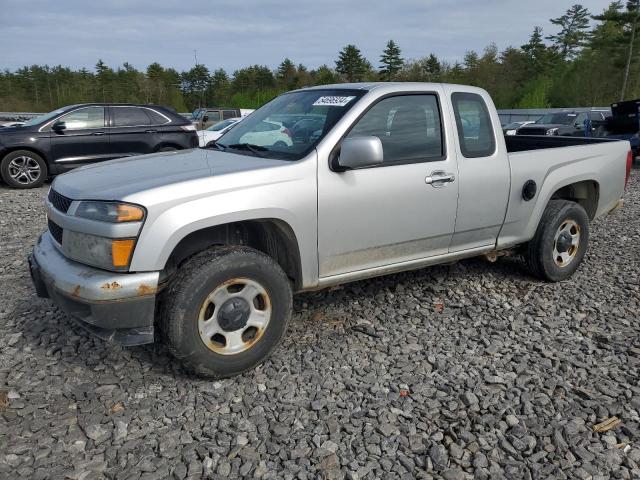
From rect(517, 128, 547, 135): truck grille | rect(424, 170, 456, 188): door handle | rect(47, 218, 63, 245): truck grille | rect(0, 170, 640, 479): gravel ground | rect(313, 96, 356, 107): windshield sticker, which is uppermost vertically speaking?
rect(313, 96, 356, 107): windshield sticker

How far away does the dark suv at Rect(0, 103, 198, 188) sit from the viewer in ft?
31.7

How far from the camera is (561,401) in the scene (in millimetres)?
2955

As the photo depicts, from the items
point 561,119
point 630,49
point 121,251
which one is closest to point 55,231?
point 121,251

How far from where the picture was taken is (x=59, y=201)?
10.4 feet

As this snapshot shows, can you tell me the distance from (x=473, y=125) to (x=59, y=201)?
9.68 feet

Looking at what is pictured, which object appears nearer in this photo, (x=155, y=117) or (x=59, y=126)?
(x=59, y=126)

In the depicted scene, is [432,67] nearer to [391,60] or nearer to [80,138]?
[391,60]

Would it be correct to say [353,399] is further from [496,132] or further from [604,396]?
[496,132]

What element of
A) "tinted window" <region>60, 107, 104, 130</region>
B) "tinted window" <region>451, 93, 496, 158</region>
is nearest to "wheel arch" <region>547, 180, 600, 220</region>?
"tinted window" <region>451, 93, 496, 158</region>

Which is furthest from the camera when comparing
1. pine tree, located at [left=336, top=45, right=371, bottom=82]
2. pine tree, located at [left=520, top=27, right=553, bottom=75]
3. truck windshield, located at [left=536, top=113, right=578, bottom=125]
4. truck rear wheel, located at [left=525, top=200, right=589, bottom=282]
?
pine tree, located at [left=336, top=45, right=371, bottom=82]

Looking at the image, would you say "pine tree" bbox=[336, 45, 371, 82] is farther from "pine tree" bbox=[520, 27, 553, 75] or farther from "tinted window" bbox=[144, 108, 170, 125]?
"tinted window" bbox=[144, 108, 170, 125]

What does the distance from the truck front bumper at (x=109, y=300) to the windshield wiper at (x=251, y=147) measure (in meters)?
1.20

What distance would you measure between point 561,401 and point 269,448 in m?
1.64

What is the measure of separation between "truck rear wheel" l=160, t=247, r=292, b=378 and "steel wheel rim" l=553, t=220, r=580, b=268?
2.78 m
